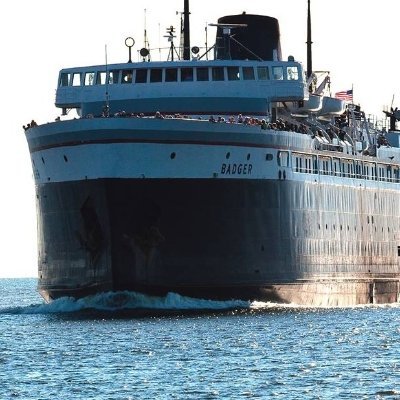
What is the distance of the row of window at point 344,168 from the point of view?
6588cm

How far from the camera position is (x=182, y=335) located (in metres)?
50.8

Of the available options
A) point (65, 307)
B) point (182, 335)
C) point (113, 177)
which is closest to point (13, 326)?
point (65, 307)

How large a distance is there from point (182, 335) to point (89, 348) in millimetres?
3746

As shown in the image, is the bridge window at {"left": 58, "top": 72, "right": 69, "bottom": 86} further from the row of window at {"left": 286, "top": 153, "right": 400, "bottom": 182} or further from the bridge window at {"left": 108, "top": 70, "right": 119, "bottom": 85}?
the row of window at {"left": 286, "top": 153, "right": 400, "bottom": 182}

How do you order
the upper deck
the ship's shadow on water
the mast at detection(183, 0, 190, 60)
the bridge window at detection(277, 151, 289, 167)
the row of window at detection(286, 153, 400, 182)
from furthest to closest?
the mast at detection(183, 0, 190, 60)
the row of window at detection(286, 153, 400, 182)
the upper deck
the bridge window at detection(277, 151, 289, 167)
the ship's shadow on water

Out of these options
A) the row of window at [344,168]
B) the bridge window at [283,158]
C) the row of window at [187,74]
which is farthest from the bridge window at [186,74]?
the row of window at [344,168]

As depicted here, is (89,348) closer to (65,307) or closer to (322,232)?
(65,307)

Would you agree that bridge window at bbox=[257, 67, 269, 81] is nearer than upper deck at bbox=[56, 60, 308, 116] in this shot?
No

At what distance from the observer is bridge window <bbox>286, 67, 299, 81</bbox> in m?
66.5

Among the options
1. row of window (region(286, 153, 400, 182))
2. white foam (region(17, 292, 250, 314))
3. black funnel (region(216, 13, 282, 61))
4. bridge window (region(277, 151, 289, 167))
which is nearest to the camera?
white foam (region(17, 292, 250, 314))

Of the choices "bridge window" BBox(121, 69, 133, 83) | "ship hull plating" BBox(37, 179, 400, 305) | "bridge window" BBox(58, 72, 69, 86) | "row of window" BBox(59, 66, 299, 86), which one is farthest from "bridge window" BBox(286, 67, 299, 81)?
"bridge window" BBox(58, 72, 69, 86)

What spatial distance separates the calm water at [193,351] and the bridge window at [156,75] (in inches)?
384

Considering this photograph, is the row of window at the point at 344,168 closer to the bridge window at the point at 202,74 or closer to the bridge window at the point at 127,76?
the bridge window at the point at 202,74

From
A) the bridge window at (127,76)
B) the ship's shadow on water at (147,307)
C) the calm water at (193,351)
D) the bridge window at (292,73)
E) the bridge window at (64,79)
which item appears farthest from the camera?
the bridge window at (64,79)
